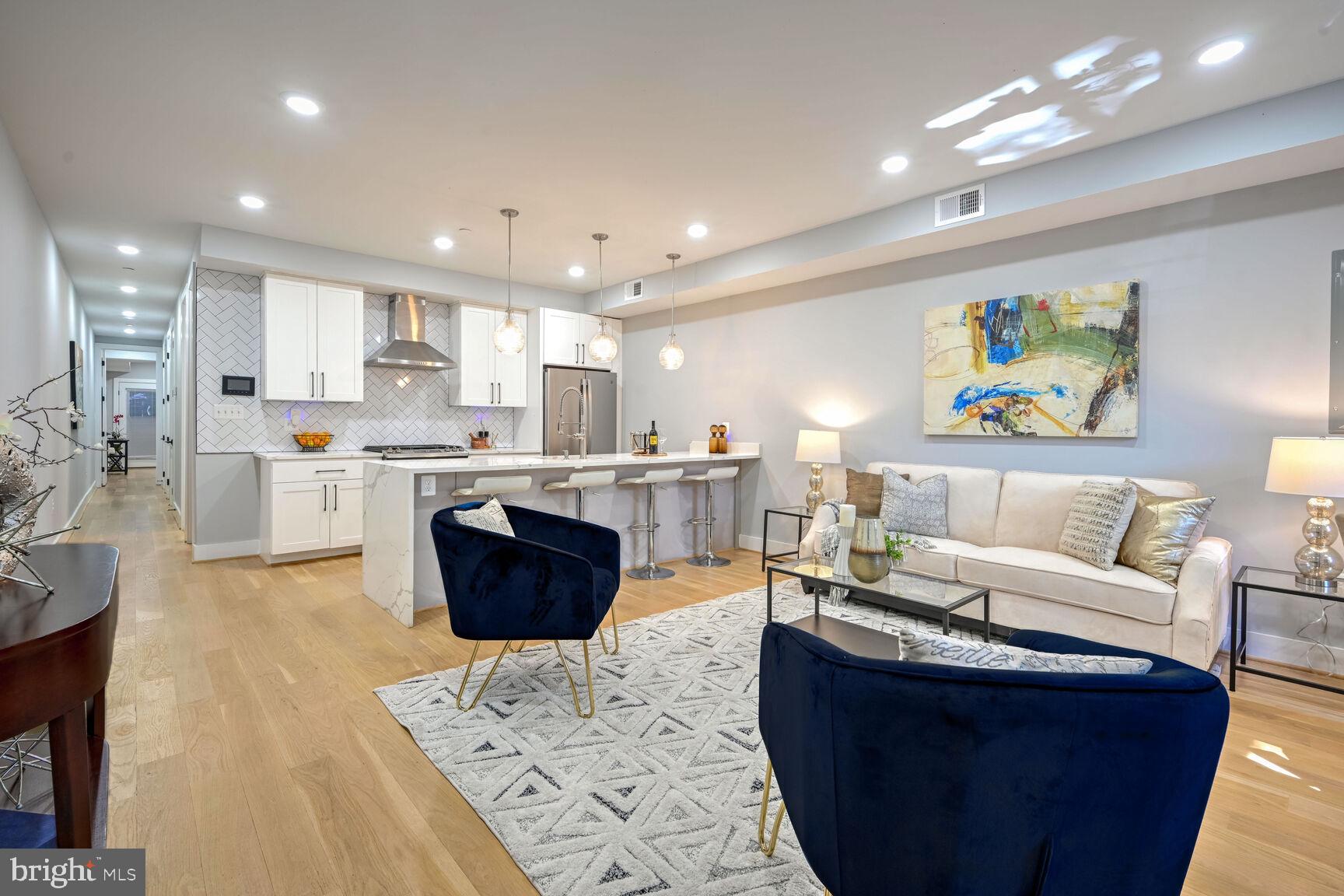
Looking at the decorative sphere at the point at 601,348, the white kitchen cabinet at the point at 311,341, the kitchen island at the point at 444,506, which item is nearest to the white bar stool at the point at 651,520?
the kitchen island at the point at 444,506

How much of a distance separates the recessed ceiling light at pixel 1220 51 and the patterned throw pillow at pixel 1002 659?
2734mm

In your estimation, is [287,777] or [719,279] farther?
[719,279]

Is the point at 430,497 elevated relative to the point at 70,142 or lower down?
lower down

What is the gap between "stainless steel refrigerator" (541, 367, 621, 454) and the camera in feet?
22.4

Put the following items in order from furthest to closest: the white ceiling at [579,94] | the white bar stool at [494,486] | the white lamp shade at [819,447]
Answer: the white lamp shade at [819,447] → the white bar stool at [494,486] → the white ceiling at [579,94]

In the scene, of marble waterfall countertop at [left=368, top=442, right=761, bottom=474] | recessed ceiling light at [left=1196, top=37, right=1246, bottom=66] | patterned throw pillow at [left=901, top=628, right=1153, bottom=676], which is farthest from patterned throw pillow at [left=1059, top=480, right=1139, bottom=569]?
marble waterfall countertop at [left=368, top=442, right=761, bottom=474]

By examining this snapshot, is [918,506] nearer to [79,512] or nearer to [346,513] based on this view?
[346,513]

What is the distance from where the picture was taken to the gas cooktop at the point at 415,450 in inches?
230

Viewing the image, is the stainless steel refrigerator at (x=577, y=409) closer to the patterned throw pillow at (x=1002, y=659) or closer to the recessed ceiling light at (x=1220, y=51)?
the recessed ceiling light at (x=1220, y=51)

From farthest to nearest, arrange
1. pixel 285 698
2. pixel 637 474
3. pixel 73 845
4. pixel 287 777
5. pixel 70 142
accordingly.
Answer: pixel 637 474 → pixel 70 142 → pixel 285 698 → pixel 287 777 → pixel 73 845

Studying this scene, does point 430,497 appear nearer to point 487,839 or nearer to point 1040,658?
point 487,839

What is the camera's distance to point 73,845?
1.22 metres

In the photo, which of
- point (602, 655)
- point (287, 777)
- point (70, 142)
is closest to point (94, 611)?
point (287, 777)

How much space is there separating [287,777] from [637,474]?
10.9ft
